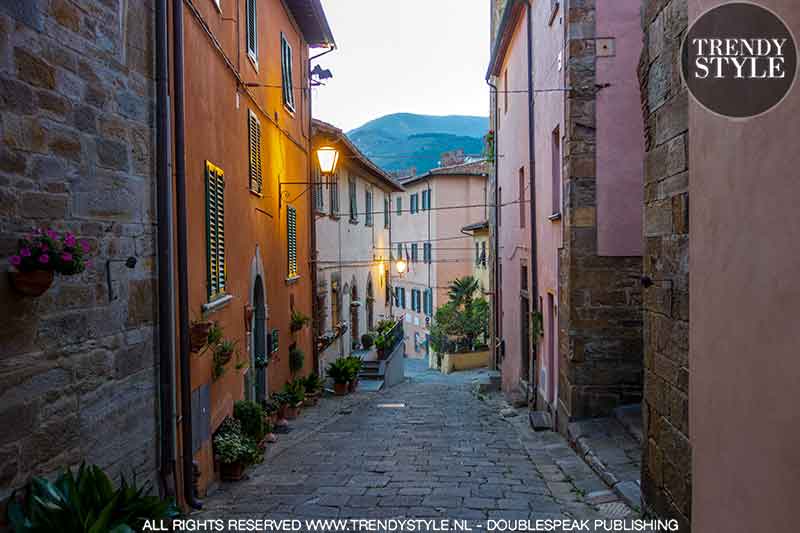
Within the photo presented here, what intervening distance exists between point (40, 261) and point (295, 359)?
9.66 metres

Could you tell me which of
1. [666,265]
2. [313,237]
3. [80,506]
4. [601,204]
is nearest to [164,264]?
[80,506]

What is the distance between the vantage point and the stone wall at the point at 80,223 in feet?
13.0

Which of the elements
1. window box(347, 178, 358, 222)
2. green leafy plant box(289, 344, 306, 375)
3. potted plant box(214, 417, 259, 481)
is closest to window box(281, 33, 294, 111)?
green leafy plant box(289, 344, 306, 375)

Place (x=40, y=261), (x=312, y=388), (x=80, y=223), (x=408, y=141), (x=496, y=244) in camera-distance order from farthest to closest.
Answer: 1. (x=408, y=141)
2. (x=496, y=244)
3. (x=312, y=388)
4. (x=80, y=223)
5. (x=40, y=261)

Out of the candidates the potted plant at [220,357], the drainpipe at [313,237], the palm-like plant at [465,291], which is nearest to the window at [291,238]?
the drainpipe at [313,237]

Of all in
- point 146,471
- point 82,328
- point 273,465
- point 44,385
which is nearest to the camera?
point 44,385

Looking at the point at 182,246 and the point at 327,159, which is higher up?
the point at 327,159

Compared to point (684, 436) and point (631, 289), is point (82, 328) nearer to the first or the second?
point (684, 436)

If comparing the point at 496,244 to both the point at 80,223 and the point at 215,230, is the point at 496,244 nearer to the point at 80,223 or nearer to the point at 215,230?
the point at 215,230

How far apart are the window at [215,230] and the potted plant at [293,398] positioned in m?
4.22

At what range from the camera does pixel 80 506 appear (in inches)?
162

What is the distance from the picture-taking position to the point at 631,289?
921 cm

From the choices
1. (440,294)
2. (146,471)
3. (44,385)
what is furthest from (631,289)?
(440,294)

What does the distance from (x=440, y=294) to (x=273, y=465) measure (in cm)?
3047
